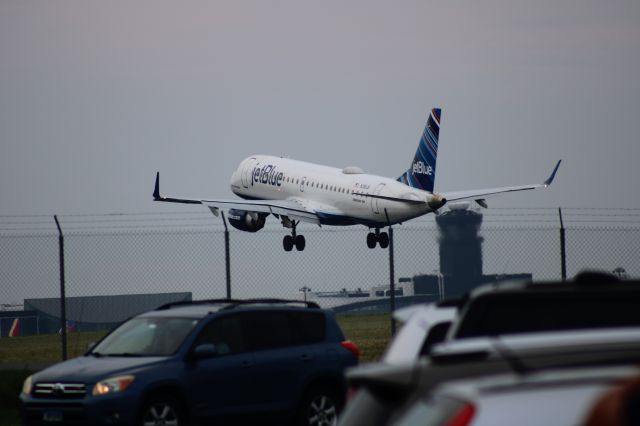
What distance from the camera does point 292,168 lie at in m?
61.4

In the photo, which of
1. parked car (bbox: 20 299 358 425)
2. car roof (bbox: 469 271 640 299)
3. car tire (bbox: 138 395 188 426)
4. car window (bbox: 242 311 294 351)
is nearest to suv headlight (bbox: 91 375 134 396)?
parked car (bbox: 20 299 358 425)

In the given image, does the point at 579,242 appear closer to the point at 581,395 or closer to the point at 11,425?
the point at 11,425

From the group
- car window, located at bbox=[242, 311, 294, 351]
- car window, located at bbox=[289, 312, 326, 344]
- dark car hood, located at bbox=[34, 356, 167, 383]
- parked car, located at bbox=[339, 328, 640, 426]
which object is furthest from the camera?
car window, located at bbox=[289, 312, 326, 344]

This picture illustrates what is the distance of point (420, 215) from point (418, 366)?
50538mm

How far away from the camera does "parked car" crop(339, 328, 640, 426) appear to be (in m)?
6.09

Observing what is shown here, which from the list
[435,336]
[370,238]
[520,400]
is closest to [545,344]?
[520,400]

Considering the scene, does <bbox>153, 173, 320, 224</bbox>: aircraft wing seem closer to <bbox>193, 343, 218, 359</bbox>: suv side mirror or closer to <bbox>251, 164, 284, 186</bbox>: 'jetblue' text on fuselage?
<bbox>251, 164, 284, 186</bbox>: 'jetblue' text on fuselage

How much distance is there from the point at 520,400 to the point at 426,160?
183ft

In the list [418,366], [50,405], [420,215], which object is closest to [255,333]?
[50,405]

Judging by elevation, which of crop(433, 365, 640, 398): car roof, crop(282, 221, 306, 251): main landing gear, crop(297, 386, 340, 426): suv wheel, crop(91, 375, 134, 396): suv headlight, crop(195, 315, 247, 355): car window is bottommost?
crop(297, 386, 340, 426): suv wheel

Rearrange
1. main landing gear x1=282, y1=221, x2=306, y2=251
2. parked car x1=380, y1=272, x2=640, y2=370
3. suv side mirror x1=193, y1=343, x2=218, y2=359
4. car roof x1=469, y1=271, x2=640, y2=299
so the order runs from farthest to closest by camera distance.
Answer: main landing gear x1=282, y1=221, x2=306, y2=251 → suv side mirror x1=193, y1=343, x2=218, y2=359 → car roof x1=469, y1=271, x2=640, y2=299 → parked car x1=380, y1=272, x2=640, y2=370

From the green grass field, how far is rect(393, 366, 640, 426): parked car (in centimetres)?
1417

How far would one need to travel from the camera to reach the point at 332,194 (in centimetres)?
5859

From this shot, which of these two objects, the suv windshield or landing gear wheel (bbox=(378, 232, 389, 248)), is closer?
the suv windshield
